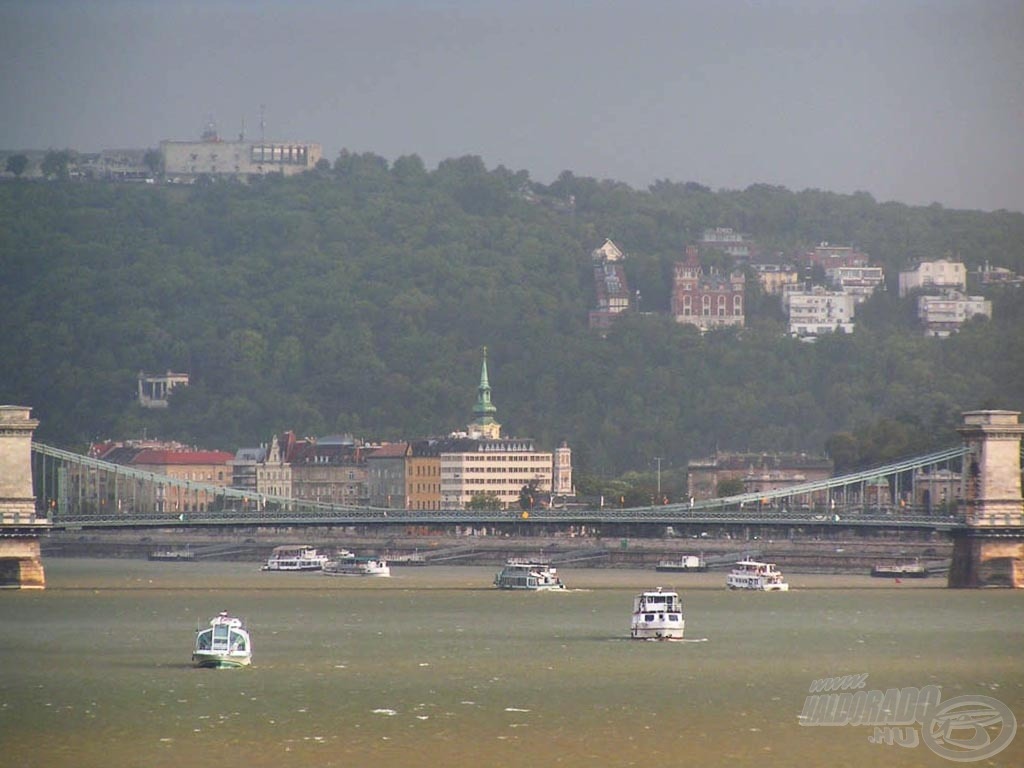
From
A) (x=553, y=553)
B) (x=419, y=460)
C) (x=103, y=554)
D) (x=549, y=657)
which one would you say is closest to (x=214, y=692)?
(x=549, y=657)

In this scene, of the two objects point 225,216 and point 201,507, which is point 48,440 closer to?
point 201,507

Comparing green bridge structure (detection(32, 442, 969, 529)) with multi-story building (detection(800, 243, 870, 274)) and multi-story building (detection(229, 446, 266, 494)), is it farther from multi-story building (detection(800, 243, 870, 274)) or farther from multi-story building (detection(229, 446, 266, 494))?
multi-story building (detection(800, 243, 870, 274))

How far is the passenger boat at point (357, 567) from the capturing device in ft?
282

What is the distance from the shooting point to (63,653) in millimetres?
46344

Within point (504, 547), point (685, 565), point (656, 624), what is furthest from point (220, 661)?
point (504, 547)

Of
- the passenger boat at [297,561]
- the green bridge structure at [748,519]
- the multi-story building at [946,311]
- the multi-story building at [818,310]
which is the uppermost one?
the multi-story building at [818,310]

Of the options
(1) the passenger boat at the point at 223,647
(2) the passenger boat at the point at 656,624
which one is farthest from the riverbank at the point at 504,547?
(1) the passenger boat at the point at 223,647

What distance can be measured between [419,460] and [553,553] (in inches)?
1580

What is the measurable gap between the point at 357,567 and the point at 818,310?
101 m

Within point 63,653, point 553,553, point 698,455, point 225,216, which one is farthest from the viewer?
point 225,216

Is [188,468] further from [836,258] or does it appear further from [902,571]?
[836,258]

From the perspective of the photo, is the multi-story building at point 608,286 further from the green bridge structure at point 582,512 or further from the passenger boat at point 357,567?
the passenger boat at point 357,567

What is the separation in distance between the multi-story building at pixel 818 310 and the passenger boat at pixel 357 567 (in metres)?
91.6

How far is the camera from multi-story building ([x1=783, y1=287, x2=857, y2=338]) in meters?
183
